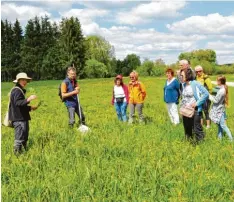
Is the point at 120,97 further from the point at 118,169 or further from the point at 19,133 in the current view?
the point at 118,169

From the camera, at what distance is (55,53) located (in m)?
90.5

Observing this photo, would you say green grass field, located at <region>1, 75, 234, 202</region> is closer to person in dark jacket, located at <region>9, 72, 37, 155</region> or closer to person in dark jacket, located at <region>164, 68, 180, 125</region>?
person in dark jacket, located at <region>9, 72, 37, 155</region>

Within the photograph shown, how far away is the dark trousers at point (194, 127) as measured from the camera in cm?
859

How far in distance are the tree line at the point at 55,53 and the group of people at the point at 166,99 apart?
226ft

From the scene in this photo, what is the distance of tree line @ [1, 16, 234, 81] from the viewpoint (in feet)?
294

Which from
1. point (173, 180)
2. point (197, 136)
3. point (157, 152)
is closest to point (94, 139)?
point (157, 152)

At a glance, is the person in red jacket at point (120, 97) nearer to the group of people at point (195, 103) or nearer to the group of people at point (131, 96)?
the group of people at point (131, 96)

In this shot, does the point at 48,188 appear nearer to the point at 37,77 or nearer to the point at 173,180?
the point at 173,180

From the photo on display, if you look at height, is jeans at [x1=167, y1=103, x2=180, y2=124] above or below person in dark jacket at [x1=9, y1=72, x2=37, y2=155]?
below

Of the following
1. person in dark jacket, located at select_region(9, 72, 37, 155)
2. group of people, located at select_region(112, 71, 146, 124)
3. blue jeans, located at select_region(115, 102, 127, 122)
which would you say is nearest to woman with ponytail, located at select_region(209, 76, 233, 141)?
group of people, located at select_region(112, 71, 146, 124)

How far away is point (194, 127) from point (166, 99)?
3.54 metres

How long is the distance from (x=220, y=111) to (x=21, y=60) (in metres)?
92.3

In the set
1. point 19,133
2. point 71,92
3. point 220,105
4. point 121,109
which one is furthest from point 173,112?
point 19,133

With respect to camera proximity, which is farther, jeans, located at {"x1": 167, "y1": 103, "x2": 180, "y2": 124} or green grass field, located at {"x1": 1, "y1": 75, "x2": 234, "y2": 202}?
jeans, located at {"x1": 167, "y1": 103, "x2": 180, "y2": 124}
